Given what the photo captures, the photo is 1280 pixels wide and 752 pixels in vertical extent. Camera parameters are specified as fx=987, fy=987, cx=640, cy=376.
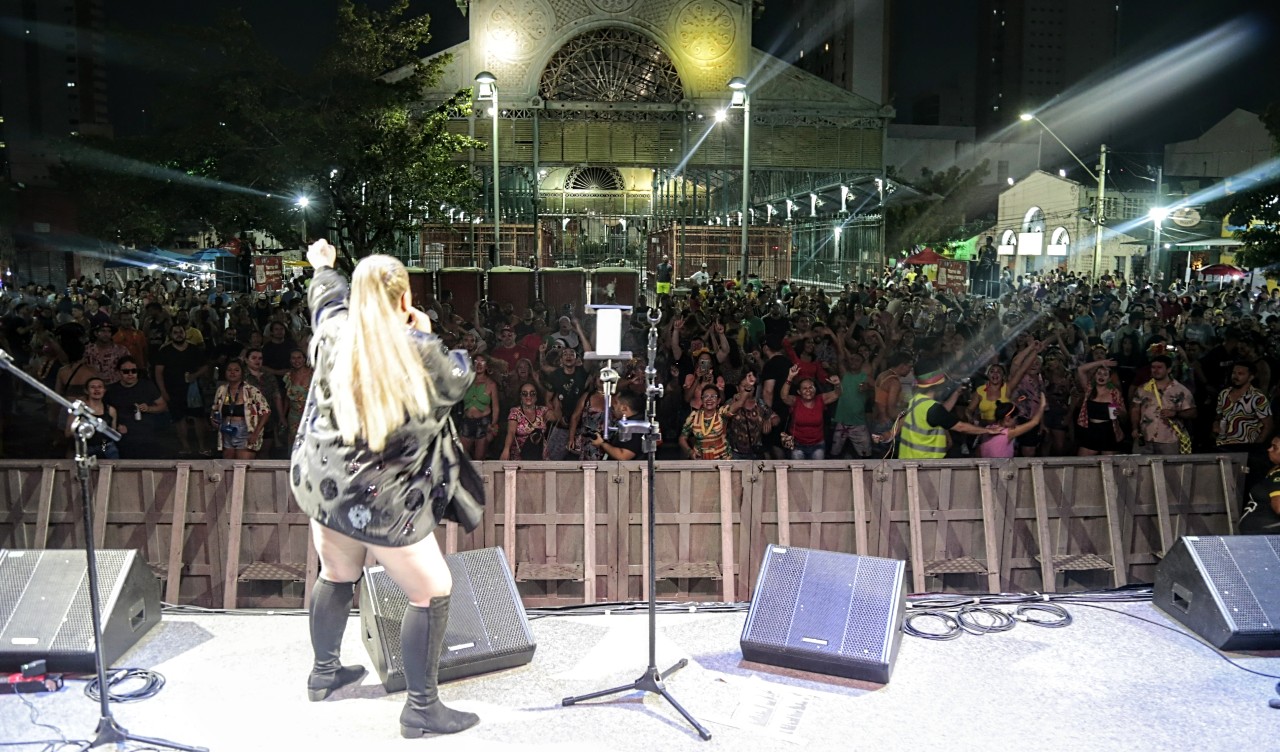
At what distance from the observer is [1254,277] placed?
33.0 meters

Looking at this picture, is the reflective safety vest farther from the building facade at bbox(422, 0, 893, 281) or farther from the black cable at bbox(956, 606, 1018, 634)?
the building facade at bbox(422, 0, 893, 281)

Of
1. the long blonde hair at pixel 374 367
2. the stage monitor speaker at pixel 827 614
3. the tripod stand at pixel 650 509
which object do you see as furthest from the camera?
the stage monitor speaker at pixel 827 614

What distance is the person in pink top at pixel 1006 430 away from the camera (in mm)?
7312

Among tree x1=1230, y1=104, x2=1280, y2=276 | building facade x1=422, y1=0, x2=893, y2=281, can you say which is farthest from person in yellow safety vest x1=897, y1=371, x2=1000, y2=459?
building facade x1=422, y1=0, x2=893, y2=281

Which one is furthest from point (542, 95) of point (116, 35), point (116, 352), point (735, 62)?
point (116, 352)

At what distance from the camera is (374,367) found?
3.56 metres

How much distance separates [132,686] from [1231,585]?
5.37 m

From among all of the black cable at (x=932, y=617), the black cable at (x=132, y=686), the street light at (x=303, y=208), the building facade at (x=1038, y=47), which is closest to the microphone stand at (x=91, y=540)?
the black cable at (x=132, y=686)

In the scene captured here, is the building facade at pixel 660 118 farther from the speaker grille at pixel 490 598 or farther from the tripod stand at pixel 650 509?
the tripod stand at pixel 650 509

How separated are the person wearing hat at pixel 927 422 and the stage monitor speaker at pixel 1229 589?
1.81 metres

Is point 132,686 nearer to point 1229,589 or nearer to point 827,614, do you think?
point 827,614

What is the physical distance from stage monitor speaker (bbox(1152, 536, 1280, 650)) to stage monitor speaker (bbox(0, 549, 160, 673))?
17.6ft

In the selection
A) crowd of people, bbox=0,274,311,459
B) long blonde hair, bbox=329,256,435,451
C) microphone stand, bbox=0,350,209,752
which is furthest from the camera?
crowd of people, bbox=0,274,311,459

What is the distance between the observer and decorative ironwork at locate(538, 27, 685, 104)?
129 feet
